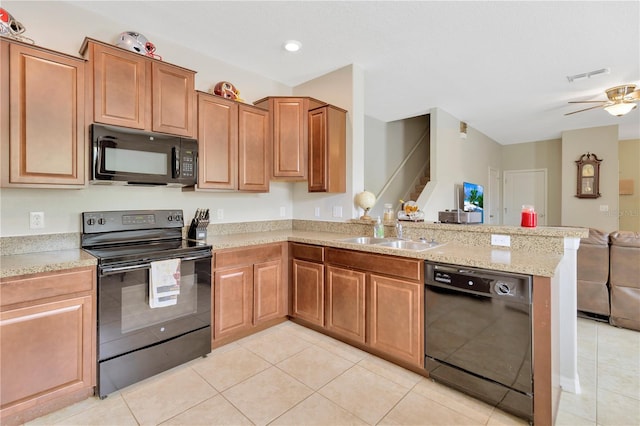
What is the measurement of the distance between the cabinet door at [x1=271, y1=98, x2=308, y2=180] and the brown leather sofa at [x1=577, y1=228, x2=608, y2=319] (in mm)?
2950

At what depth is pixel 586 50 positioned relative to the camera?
2.95 metres

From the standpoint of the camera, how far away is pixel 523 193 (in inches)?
297

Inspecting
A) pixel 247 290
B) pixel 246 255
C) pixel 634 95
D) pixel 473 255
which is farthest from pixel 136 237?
pixel 634 95

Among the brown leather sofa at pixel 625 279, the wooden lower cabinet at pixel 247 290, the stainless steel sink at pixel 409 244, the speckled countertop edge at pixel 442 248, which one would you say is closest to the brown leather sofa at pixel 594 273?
the brown leather sofa at pixel 625 279

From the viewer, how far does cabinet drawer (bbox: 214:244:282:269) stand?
2.50 meters

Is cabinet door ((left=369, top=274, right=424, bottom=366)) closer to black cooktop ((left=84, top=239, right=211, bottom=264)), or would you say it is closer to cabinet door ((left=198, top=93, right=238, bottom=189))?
black cooktop ((left=84, top=239, right=211, bottom=264))

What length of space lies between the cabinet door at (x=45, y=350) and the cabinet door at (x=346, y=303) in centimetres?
168

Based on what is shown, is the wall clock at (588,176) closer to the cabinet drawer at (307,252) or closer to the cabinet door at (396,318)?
the cabinet door at (396,318)

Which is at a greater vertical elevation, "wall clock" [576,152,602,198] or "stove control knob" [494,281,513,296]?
"wall clock" [576,152,602,198]

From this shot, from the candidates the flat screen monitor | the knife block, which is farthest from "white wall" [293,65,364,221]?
the flat screen monitor

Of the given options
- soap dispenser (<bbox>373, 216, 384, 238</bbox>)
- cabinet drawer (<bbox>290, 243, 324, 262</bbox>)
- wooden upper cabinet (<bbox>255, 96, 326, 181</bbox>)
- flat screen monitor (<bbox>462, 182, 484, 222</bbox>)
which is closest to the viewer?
cabinet drawer (<bbox>290, 243, 324, 262</bbox>)

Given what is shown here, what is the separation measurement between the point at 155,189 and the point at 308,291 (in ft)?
5.33

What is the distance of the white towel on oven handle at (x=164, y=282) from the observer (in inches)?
80.1

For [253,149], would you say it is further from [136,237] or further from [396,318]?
[396,318]
